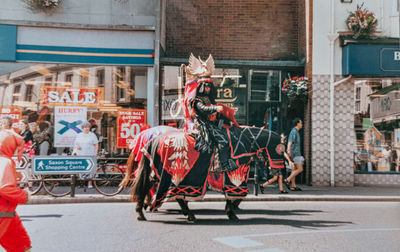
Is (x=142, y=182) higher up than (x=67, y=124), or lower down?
lower down

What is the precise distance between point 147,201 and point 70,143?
19.7 ft

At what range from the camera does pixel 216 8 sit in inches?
618

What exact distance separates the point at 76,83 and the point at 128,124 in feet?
6.99

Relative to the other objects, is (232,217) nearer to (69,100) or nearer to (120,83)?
(120,83)

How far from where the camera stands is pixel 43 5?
44.7ft

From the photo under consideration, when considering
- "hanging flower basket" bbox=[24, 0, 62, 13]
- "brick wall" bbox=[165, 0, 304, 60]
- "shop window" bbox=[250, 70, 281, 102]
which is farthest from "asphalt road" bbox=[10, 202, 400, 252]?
"brick wall" bbox=[165, 0, 304, 60]

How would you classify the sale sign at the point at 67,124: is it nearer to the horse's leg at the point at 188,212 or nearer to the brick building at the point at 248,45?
the brick building at the point at 248,45

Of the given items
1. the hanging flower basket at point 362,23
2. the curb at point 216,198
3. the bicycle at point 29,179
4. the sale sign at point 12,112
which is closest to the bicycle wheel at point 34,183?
the bicycle at point 29,179

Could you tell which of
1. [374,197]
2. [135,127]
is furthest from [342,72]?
[135,127]

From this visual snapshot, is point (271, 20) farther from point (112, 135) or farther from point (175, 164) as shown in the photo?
point (175, 164)

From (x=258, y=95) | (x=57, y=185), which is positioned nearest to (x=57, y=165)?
(x=57, y=185)

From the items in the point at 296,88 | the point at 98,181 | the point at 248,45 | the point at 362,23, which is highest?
the point at 362,23

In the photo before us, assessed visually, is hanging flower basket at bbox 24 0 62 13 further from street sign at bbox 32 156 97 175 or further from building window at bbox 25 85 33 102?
street sign at bbox 32 156 97 175

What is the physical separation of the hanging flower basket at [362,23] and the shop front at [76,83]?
6569mm
